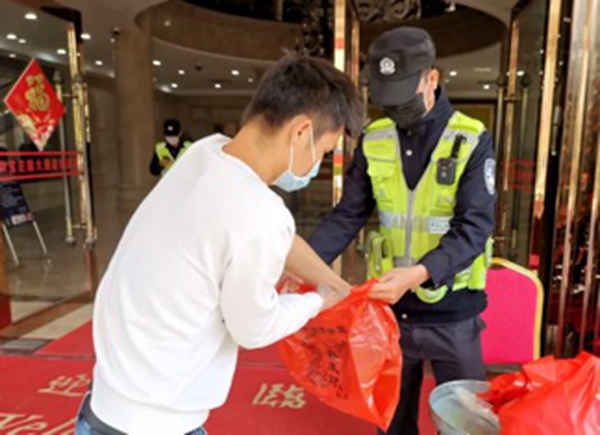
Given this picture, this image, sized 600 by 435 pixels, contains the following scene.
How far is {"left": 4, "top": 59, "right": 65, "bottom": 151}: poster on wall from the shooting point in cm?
348

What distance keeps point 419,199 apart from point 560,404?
524 mm

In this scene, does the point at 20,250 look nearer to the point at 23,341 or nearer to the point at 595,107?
the point at 23,341

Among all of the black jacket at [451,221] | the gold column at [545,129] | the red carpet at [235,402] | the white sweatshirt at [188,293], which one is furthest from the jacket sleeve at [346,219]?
the gold column at [545,129]

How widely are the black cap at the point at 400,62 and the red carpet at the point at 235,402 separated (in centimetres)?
121

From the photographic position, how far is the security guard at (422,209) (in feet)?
3.60

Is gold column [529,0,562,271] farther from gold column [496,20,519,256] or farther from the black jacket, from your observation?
the black jacket

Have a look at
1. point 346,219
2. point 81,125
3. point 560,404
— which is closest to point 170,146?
point 81,125

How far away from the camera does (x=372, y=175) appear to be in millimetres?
1229

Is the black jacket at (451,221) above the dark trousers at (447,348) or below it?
above

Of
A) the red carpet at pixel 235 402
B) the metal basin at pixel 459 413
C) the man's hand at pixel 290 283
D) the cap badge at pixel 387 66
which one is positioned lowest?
the red carpet at pixel 235 402

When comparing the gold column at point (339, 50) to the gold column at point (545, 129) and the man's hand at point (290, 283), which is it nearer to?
the gold column at point (545, 129)

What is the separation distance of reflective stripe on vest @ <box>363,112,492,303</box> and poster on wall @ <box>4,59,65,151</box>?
3027mm

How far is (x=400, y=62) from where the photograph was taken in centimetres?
108

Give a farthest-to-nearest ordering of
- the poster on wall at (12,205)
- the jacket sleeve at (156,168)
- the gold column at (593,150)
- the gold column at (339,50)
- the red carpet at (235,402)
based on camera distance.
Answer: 1. the jacket sleeve at (156,168)
2. the poster on wall at (12,205)
3. the gold column at (339,50)
4. the gold column at (593,150)
5. the red carpet at (235,402)
